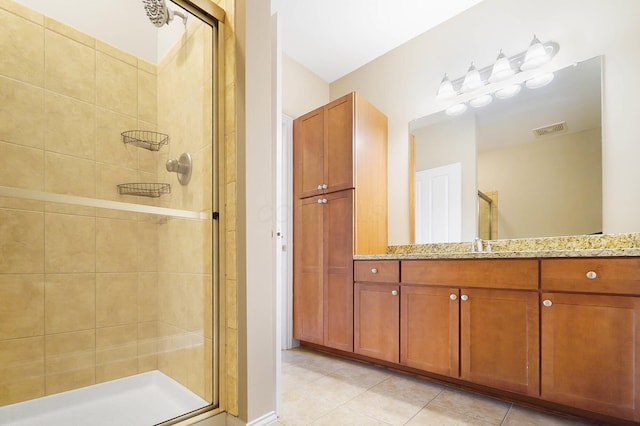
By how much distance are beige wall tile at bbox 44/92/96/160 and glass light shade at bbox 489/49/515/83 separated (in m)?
2.48

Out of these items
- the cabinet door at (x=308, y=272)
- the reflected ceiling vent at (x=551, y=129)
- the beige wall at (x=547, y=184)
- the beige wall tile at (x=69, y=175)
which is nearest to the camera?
the beige wall tile at (x=69, y=175)

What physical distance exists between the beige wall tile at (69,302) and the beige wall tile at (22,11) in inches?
48.1

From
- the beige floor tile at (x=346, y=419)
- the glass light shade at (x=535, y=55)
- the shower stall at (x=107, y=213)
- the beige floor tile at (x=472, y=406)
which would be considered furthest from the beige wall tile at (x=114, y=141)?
the glass light shade at (x=535, y=55)

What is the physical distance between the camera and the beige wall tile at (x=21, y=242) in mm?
1406

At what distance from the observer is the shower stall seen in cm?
142

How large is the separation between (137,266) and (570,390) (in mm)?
2221

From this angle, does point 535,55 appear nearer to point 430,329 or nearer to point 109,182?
point 430,329

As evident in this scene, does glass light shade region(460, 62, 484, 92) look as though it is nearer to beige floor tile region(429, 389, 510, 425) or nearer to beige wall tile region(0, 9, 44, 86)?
beige floor tile region(429, 389, 510, 425)

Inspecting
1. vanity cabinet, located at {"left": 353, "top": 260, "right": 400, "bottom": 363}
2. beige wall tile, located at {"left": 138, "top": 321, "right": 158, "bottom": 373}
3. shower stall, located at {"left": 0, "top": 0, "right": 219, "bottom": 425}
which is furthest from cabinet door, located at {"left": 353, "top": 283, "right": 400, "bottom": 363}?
beige wall tile, located at {"left": 138, "top": 321, "right": 158, "bottom": 373}

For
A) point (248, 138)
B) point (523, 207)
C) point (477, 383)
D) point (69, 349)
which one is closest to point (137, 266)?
point (69, 349)

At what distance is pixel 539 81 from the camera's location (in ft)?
6.75

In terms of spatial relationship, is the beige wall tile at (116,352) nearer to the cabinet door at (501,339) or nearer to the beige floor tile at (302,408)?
A: the beige floor tile at (302,408)

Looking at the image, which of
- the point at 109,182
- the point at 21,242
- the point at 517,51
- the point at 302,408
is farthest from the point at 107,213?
the point at 517,51

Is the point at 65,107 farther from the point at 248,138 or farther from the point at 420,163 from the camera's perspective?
the point at 420,163
